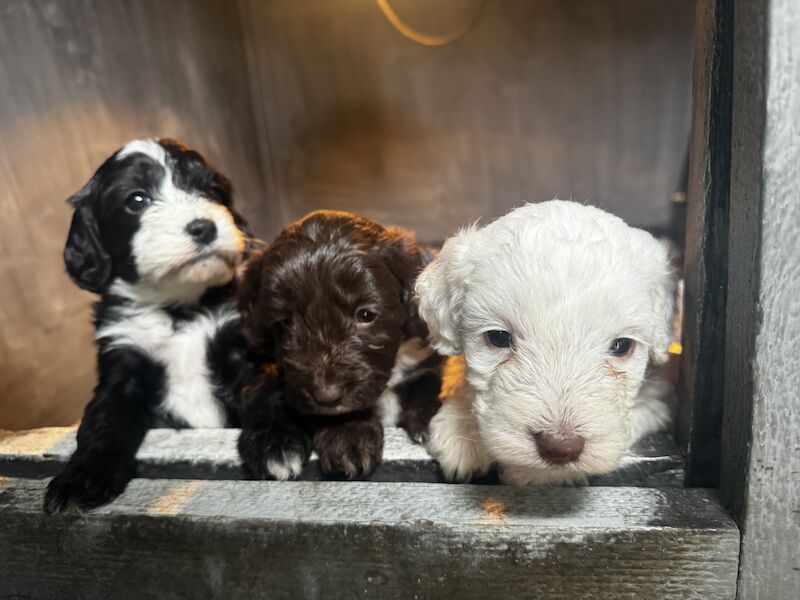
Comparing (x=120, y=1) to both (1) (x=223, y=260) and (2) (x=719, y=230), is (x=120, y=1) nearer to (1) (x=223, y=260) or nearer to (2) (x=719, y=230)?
(1) (x=223, y=260)

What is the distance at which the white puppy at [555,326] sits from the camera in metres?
1.31

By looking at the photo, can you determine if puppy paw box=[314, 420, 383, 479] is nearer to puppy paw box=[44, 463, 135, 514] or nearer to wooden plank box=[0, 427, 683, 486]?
wooden plank box=[0, 427, 683, 486]

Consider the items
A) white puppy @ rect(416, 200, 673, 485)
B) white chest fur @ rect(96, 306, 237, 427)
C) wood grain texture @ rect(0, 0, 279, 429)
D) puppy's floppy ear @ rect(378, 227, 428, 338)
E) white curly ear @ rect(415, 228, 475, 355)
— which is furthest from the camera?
wood grain texture @ rect(0, 0, 279, 429)

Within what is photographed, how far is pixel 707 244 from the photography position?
149 cm

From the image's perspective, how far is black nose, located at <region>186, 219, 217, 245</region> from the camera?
6.54ft

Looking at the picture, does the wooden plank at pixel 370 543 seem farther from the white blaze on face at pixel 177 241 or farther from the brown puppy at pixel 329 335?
the white blaze on face at pixel 177 241

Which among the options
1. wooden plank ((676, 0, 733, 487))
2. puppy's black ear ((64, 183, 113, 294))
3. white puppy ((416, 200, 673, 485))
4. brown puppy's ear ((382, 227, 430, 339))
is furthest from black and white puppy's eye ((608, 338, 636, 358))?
puppy's black ear ((64, 183, 113, 294))

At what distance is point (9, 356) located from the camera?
233cm

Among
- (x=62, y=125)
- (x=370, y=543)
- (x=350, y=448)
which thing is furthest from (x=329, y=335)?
(x=62, y=125)

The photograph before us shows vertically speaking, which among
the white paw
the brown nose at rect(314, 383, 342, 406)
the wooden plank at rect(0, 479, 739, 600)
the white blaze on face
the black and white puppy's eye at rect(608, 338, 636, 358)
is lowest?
the wooden plank at rect(0, 479, 739, 600)

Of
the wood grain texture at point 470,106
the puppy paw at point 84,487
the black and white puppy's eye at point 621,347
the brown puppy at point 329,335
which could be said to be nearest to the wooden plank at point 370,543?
the puppy paw at point 84,487

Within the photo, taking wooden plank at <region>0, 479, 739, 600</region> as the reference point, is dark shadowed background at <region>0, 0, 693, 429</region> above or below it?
above

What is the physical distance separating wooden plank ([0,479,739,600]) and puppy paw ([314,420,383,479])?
0.21 ft

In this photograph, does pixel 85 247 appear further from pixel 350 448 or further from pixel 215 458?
pixel 350 448
